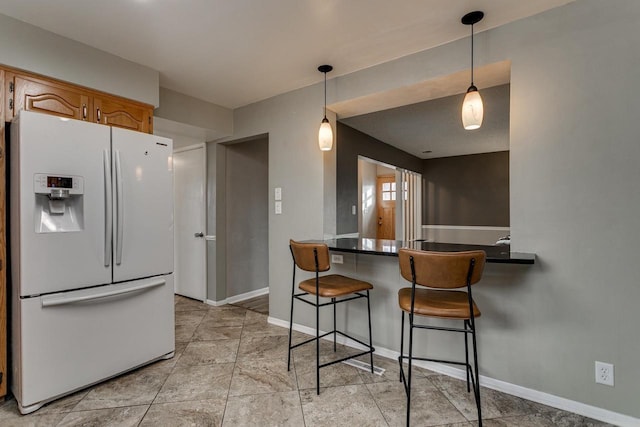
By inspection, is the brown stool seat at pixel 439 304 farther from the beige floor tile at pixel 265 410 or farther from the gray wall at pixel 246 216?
the gray wall at pixel 246 216

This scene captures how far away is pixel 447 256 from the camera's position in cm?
159

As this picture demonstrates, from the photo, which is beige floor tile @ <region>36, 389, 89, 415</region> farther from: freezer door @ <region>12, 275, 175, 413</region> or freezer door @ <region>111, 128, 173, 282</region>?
freezer door @ <region>111, 128, 173, 282</region>

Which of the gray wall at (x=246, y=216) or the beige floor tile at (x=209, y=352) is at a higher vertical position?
the gray wall at (x=246, y=216)

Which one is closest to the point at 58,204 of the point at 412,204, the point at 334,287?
the point at 334,287

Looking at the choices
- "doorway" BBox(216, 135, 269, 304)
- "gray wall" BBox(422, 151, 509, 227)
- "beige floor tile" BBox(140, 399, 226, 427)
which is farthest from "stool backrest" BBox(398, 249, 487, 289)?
"gray wall" BBox(422, 151, 509, 227)

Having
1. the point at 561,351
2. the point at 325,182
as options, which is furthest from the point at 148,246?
the point at 561,351

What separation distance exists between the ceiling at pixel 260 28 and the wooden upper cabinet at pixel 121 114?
37cm

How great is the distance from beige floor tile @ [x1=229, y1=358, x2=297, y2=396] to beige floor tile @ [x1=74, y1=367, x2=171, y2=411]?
530 mm

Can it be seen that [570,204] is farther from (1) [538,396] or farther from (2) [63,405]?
(2) [63,405]

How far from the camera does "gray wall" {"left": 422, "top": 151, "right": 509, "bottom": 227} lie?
5.90 m

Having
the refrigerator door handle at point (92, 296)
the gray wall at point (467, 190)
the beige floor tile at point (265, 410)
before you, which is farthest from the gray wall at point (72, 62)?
the gray wall at point (467, 190)

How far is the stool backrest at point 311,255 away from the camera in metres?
2.17

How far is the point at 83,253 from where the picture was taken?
2.04 meters

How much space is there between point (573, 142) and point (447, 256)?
3.68ft
